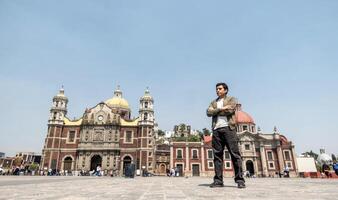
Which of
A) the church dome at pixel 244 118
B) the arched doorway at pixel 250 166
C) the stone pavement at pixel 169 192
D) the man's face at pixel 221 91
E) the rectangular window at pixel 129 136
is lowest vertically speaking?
the stone pavement at pixel 169 192

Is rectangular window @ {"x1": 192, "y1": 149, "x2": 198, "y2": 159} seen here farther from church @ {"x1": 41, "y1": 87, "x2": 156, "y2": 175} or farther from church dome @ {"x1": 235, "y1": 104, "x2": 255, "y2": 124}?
church dome @ {"x1": 235, "y1": 104, "x2": 255, "y2": 124}

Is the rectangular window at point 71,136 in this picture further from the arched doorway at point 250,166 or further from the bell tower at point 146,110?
the arched doorway at point 250,166

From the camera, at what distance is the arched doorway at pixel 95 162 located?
37750 mm

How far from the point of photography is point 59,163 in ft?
120

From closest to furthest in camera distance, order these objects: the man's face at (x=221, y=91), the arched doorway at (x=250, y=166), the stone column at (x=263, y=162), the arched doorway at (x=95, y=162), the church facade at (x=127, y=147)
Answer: the man's face at (x=221, y=91) → the church facade at (x=127, y=147) → the arched doorway at (x=95, y=162) → the stone column at (x=263, y=162) → the arched doorway at (x=250, y=166)

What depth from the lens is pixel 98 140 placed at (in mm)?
38000

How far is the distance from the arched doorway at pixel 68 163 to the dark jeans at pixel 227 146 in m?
37.3

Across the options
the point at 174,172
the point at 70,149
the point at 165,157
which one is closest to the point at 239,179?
the point at 174,172

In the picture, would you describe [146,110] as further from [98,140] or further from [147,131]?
[98,140]

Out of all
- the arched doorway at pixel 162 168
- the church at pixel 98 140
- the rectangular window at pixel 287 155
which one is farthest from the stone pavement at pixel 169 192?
the arched doorway at pixel 162 168

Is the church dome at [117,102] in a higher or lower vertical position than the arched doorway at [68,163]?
higher

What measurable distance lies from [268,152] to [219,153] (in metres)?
39.2

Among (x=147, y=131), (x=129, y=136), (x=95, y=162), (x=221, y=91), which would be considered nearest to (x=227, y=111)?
(x=221, y=91)

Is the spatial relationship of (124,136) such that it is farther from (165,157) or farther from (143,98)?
(165,157)
